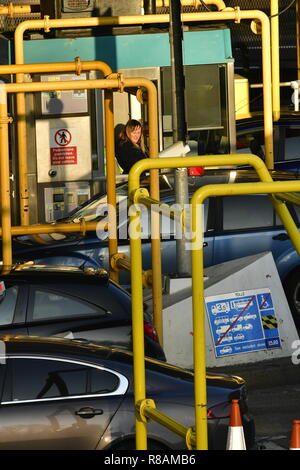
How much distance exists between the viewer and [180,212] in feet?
20.6

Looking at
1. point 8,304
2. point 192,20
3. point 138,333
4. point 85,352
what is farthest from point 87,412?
point 192,20

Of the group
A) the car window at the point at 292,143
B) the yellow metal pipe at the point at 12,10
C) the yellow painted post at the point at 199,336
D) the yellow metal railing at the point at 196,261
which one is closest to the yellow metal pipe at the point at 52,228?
the yellow metal railing at the point at 196,261

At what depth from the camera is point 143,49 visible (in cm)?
1600

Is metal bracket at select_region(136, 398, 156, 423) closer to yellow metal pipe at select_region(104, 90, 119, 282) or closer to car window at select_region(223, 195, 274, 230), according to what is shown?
yellow metal pipe at select_region(104, 90, 119, 282)

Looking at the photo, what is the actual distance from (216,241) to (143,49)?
3.50 meters

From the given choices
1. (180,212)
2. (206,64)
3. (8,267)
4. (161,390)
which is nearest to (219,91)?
(206,64)

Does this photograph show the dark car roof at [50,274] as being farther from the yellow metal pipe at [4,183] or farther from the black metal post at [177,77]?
the black metal post at [177,77]

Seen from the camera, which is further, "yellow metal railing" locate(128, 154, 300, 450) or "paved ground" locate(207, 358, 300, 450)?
"paved ground" locate(207, 358, 300, 450)

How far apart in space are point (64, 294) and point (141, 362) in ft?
12.7

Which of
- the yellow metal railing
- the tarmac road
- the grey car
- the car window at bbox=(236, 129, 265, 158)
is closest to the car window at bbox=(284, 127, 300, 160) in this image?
the car window at bbox=(236, 129, 265, 158)

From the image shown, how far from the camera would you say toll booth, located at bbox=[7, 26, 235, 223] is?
1562 cm

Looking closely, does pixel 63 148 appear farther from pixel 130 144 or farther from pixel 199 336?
pixel 199 336

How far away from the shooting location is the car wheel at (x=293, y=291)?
1384 centimetres
